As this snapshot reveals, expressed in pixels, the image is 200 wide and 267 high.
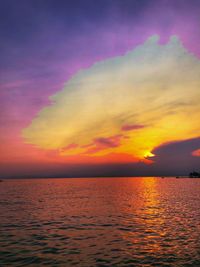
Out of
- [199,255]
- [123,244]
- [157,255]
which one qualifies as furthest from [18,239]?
[199,255]

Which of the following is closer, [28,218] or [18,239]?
[18,239]

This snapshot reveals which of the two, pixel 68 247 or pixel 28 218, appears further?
pixel 28 218

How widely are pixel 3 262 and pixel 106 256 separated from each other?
8476 millimetres

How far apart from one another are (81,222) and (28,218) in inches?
424

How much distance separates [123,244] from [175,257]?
6.17 m

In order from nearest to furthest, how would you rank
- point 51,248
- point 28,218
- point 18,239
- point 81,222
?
point 51,248 < point 18,239 < point 81,222 < point 28,218

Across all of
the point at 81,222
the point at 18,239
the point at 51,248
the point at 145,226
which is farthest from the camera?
the point at 81,222

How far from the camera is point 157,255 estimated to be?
24703mm

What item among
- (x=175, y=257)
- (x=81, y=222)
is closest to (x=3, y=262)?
(x=175, y=257)

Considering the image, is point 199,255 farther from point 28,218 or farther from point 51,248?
point 28,218

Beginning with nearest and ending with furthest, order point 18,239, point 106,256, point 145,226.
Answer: point 106,256
point 18,239
point 145,226

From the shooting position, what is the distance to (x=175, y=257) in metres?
24.1

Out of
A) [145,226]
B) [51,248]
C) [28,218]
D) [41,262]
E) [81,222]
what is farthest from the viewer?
[28,218]

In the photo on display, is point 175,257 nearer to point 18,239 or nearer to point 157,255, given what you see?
point 157,255
